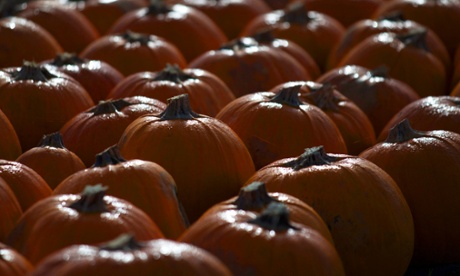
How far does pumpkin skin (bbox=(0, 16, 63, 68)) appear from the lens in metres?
4.37

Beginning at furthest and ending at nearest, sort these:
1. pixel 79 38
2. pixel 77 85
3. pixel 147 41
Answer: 1. pixel 79 38
2. pixel 147 41
3. pixel 77 85

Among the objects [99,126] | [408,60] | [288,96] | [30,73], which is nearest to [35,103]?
[30,73]

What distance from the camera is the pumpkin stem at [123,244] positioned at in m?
1.97

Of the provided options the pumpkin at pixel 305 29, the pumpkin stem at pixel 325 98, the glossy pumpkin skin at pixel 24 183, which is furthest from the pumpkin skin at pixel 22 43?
the glossy pumpkin skin at pixel 24 183

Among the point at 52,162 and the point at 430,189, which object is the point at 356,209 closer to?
the point at 430,189

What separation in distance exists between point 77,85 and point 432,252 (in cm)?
158

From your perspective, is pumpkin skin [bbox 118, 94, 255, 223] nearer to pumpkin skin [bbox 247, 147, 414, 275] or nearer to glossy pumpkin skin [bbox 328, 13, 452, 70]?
pumpkin skin [bbox 247, 147, 414, 275]

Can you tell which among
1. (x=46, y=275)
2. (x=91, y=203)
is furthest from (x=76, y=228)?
(x=46, y=275)

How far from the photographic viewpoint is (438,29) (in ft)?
17.1

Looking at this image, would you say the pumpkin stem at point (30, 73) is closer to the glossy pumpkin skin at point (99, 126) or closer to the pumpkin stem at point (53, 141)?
the glossy pumpkin skin at point (99, 126)

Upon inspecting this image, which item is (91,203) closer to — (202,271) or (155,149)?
(202,271)

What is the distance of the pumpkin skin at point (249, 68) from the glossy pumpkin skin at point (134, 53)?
19 cm

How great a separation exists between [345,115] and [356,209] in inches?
38.8

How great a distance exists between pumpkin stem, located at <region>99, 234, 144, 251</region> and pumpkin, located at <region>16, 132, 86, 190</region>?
1.06 meters
